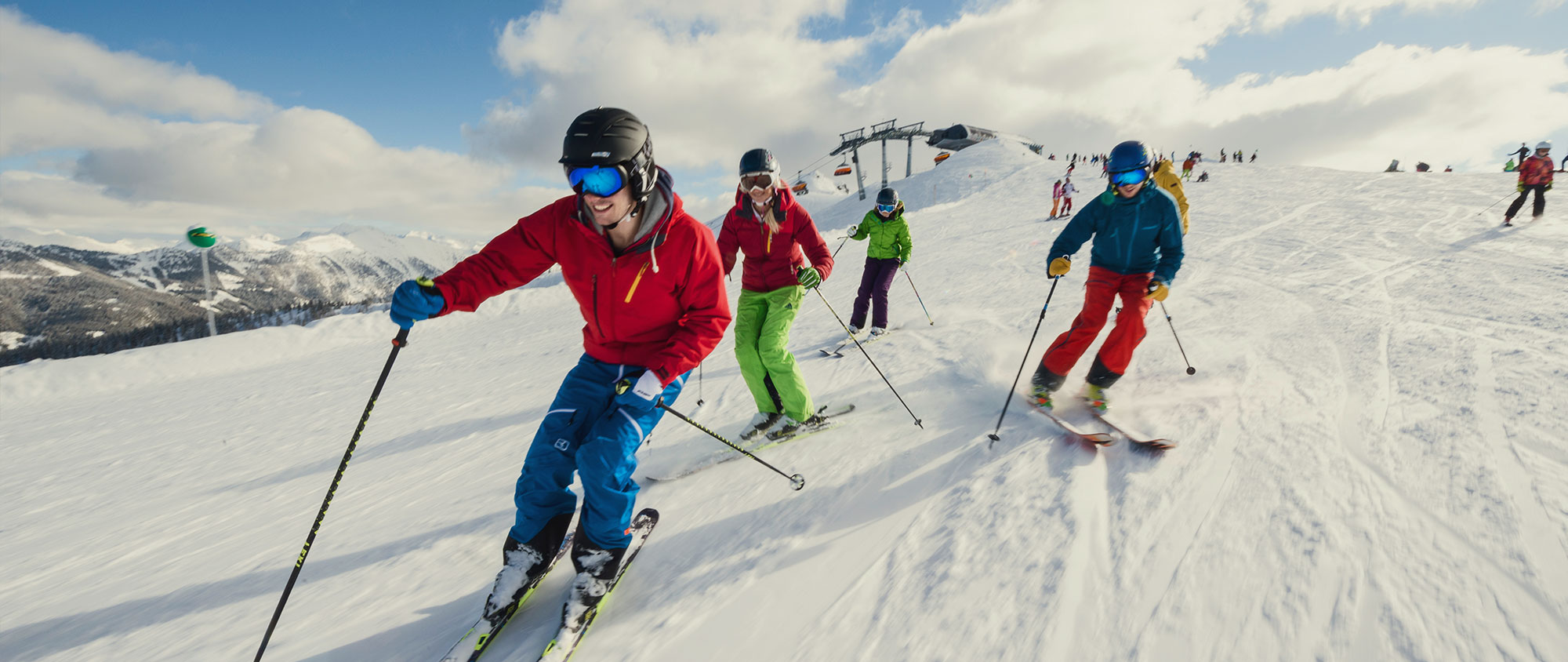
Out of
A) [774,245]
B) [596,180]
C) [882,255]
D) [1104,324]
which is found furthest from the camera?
[882,255]

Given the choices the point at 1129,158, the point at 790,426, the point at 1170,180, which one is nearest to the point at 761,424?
the point at 790,426

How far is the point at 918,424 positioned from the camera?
4.44 m

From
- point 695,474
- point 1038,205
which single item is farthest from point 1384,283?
point 1038,205

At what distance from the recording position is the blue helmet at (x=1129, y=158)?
424cm

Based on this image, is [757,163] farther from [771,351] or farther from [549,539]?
[549,539]

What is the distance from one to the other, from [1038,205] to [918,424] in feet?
73.9

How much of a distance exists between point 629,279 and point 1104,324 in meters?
3.76

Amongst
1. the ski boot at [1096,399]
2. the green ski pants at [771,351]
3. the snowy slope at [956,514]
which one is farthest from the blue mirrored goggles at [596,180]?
the ski boot at [1096,399]

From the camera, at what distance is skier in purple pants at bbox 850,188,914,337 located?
779 cm

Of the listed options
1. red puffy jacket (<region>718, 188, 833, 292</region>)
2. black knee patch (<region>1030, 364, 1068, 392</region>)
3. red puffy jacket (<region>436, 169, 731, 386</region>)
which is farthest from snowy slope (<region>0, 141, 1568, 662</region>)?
red puffy jacket (<region>718, 188, 833, 292</region>)

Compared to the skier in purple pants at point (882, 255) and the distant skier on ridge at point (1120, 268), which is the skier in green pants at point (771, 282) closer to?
the distant skier on ridge at point (1120, 268)

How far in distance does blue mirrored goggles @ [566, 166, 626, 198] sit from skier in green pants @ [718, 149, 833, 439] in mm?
2003

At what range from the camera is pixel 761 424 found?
4.82 metres

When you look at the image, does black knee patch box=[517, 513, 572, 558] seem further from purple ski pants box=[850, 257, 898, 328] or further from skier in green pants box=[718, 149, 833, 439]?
purple ski pants box=[850, 257, 898, 328]
